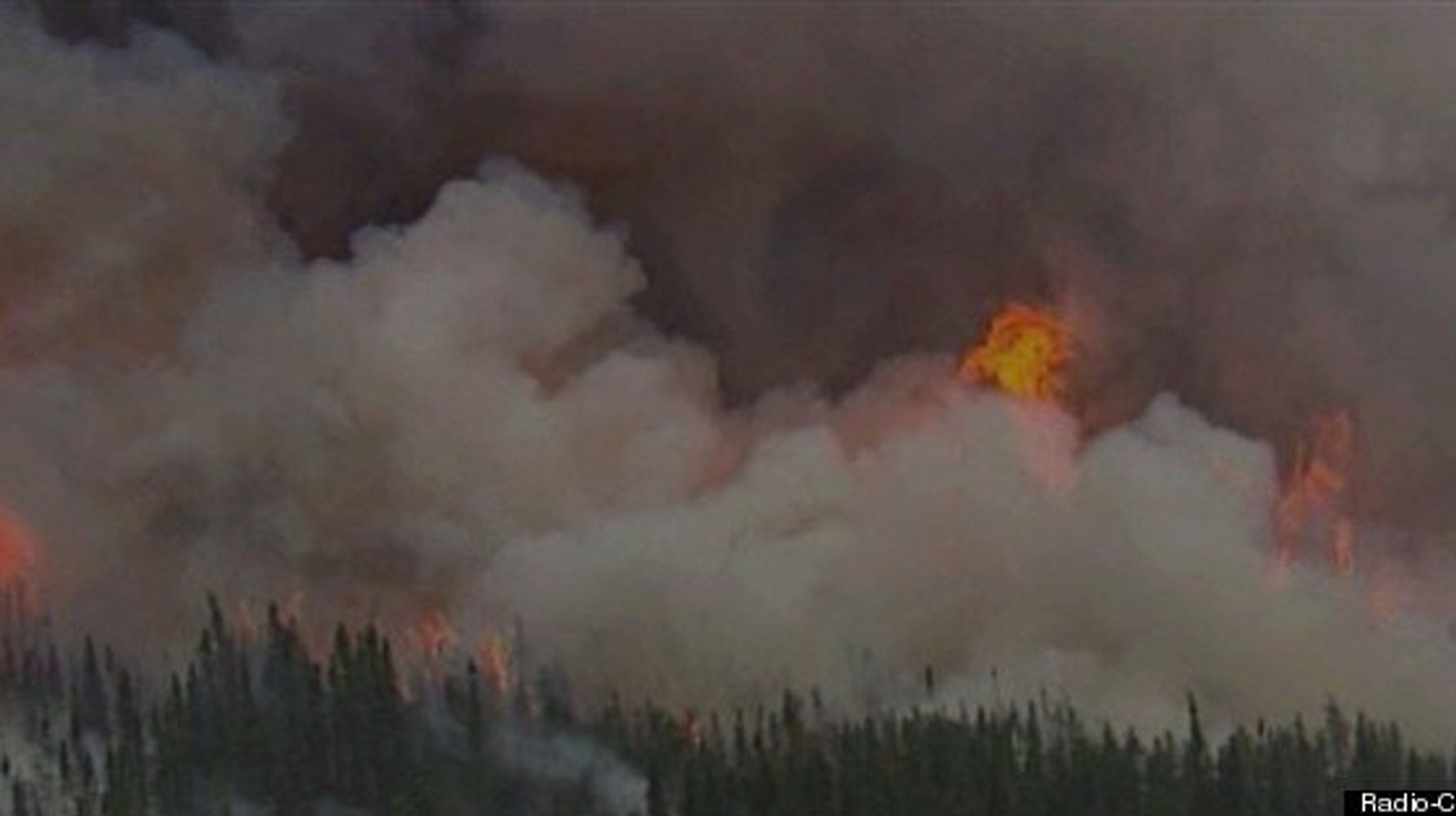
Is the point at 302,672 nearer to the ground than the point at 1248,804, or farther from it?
farther from it

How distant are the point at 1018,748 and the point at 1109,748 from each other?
6.71 m

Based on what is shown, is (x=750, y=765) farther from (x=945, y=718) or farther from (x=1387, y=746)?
(x=1387, y=746)

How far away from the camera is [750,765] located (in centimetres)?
11412

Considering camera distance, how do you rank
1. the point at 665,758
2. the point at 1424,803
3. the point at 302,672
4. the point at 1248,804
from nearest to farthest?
the point at 1424,803, the point at 1248,804, the point at 665,758, the point at 302,672

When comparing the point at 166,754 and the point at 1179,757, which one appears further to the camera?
the point at 166,754

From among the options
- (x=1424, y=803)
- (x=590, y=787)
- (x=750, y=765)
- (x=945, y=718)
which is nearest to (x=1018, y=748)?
(x=945, y=718)

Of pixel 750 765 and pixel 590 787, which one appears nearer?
pixel 750 765

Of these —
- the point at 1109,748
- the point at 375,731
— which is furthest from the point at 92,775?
the point at 1109,748

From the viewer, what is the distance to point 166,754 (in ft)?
421

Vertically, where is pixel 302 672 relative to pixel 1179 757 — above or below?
above

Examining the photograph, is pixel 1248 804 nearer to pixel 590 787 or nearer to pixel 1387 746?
pixel 1387 746

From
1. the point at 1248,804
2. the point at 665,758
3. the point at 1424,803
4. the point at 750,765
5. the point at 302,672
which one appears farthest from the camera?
the point at 302,672

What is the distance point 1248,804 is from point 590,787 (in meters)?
37.4

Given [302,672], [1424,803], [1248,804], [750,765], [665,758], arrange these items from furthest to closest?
[302,672]
[665,758]
[750,765]
[1248,804]
[1424,803]
